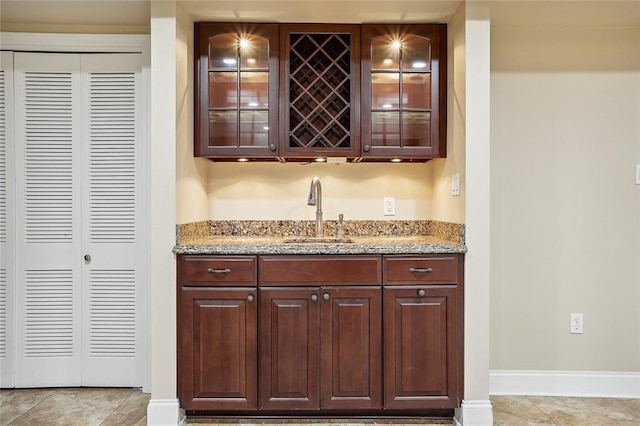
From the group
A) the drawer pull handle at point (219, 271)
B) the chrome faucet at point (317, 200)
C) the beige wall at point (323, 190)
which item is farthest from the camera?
the beige wall at point (323, 190)

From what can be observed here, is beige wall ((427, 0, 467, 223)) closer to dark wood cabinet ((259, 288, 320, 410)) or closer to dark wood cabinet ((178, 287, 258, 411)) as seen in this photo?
dark wood cabinet ((259, 288, 320, 410))

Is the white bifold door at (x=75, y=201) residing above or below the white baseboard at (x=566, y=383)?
above

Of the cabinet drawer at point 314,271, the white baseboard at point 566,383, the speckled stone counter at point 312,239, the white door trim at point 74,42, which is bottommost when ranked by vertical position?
the white baseboard at point 566,383

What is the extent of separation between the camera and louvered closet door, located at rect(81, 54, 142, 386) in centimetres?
260

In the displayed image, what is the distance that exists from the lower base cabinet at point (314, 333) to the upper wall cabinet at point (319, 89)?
68 centimetres

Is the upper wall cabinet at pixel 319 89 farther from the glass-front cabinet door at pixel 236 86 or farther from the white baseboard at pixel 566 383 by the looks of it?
the white baseboard at pixel 566 383

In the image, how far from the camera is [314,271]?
2.19 meters

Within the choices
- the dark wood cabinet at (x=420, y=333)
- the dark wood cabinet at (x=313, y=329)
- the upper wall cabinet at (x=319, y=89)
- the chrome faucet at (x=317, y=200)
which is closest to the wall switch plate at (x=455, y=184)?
the upper wall cabinet at (x=319, y=89)

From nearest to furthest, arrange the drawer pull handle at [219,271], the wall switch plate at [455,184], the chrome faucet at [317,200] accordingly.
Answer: the drawer pull handle at [219,271], the wall switch plate at [455,184], the chrome faucet at [317,200]

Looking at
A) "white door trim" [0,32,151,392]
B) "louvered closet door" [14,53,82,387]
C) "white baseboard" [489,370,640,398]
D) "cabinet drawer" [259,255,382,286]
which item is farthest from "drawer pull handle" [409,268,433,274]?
"louvered closet door" [14,53,82,387]

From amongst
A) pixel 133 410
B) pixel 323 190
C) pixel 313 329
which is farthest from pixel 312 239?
pixel 133 410

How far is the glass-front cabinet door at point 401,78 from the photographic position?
240cm

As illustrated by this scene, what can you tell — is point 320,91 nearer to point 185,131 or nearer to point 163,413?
point 185,131

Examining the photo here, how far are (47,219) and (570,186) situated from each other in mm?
3232
